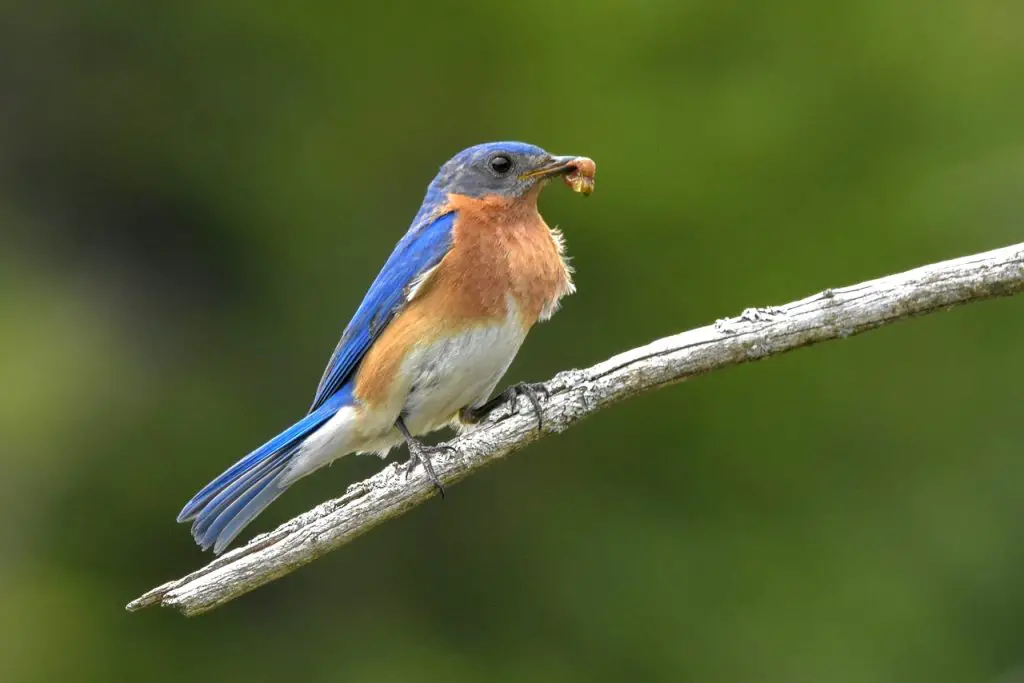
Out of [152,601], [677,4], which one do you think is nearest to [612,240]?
[677,4]

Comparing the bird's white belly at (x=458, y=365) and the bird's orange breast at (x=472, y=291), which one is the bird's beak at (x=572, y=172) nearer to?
the bird's orange breast at (x=472, y=291)

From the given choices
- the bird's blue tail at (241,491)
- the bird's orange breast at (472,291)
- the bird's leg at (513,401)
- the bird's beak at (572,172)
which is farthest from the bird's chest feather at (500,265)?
the bird's blue tail at (241,491)

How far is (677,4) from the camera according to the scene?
275 inches

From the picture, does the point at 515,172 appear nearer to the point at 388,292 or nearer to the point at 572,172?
the point at 572,172

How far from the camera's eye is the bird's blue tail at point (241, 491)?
15.4 ft

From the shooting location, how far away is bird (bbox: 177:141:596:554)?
467 cm

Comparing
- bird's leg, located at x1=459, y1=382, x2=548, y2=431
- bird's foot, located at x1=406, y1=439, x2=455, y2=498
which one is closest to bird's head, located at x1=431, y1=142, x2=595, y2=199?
bird's leg, located at x1=459, y1=382, x2=548, y2=431

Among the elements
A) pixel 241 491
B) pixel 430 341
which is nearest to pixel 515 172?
pixel 430 341

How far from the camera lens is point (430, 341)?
15.3 feet

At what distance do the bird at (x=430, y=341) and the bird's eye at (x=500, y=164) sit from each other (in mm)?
12

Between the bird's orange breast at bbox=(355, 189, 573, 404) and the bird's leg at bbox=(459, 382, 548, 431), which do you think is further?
the bird's orange breast at bbox=(355, 189, 573, 404)

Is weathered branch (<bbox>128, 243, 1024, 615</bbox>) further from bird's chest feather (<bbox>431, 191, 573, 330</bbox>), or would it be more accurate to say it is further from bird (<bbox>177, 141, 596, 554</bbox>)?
bird's chest feather (<bbox>431, 191, 573, 330</bbox>)

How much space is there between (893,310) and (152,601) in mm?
2322

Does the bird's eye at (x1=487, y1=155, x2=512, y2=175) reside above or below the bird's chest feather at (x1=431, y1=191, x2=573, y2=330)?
above
